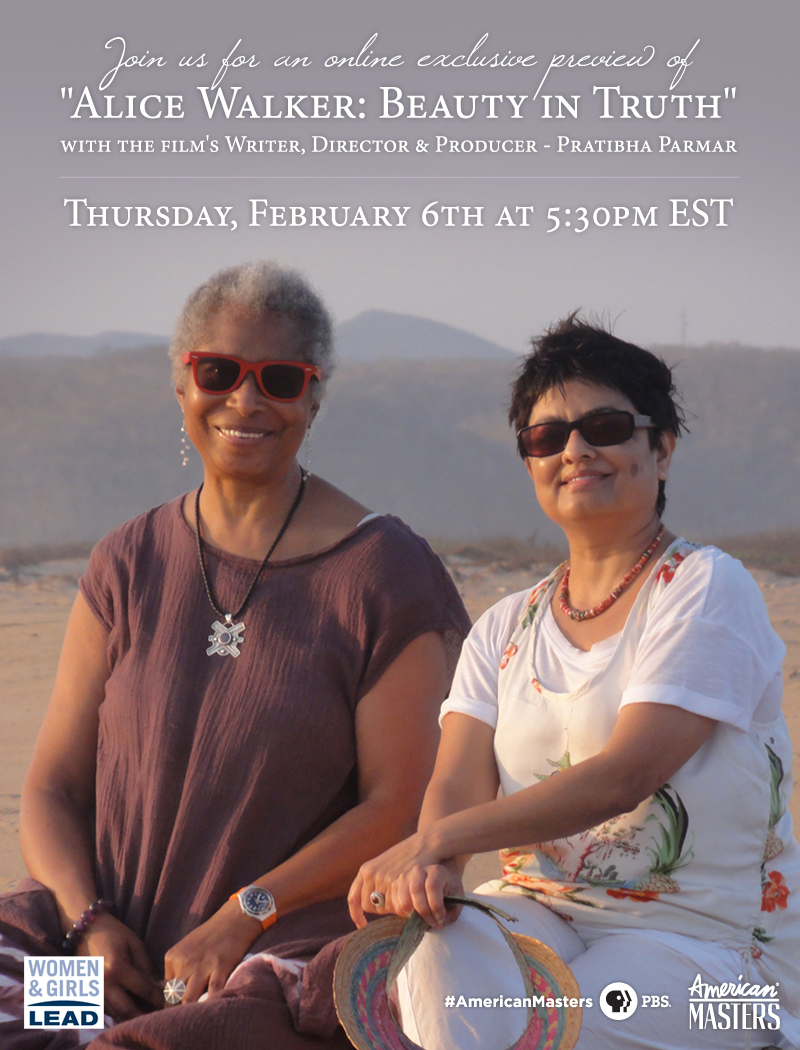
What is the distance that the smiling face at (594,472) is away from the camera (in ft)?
8.73

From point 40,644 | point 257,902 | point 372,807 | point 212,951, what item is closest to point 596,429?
point 372,807

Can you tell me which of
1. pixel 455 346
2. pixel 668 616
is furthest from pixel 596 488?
pixel 455 346

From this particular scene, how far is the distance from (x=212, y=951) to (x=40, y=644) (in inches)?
349

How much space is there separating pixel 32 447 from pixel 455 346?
25.0 metres

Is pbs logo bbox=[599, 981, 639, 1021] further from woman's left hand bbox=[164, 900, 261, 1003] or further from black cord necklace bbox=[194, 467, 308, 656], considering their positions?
black cord necklace bbox=[194, 467, 308, 656]

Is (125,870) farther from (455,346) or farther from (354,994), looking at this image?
(455,346)

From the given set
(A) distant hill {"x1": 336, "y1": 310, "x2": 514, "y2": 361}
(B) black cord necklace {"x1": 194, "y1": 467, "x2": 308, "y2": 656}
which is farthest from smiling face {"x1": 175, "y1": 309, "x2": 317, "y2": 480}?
(A) distant hill {"x1": 336, "y1": 310, "x2": 514, "y2": 361}

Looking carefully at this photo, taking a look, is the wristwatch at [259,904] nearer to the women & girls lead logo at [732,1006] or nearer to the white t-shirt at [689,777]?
the white t-shirt at [689,777]

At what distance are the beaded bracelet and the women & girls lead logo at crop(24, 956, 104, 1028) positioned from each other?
0.22ft

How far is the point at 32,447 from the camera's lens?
106ft

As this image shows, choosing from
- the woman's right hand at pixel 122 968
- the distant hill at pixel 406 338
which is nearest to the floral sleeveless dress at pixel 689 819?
the woman's right hand at pixel 122 968

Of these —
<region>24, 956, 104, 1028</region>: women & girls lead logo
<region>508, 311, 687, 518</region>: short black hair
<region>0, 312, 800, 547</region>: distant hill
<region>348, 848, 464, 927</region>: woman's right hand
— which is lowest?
<region>24, 956, 104, 1028</region>: women & girls lead logo

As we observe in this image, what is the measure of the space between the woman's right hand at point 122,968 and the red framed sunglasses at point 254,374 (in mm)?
1323

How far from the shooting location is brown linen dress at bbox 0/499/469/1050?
9.67 ft
